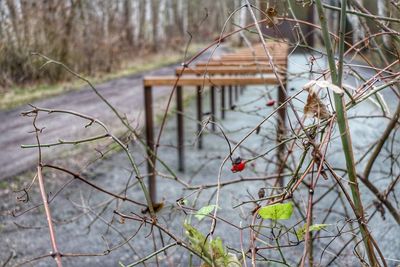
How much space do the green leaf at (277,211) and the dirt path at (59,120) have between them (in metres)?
2.11

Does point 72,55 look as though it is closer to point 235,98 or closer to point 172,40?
point 235,98

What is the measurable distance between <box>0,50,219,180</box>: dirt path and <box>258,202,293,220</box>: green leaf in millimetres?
2108

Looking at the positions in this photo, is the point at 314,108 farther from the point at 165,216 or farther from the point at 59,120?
the point at 59,120

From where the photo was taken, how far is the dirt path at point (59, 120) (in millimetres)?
6438

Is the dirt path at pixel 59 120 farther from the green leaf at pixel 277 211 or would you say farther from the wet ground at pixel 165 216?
the green leaf at pixel 277 211

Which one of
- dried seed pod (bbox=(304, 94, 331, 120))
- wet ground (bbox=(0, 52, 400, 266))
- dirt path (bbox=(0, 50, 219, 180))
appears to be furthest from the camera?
dirt path (bbox=(0, 50, 219, 180))

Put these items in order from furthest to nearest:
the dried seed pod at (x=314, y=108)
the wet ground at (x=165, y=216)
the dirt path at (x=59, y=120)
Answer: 1. the dirt path at (x=59, y=120)
2. the wet ground at (x=165, y=216)
3. the dried seed pod at (x=314, y=108)

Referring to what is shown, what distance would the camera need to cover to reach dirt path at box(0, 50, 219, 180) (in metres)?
6.44

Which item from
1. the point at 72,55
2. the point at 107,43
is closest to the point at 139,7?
the point at 107,43

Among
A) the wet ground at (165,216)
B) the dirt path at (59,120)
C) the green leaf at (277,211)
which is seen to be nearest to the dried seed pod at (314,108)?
the green leaf at (277,211)

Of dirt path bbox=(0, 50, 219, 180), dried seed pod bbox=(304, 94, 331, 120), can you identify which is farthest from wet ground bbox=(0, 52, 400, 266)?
dried seed pod bbox=(304, 94, 331, 120)

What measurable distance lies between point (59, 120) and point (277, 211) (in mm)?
8340

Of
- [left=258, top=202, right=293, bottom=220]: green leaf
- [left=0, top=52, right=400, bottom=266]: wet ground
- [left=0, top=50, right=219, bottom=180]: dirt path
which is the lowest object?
[left=0, top=50, right=219, bottom=180]: dirt path

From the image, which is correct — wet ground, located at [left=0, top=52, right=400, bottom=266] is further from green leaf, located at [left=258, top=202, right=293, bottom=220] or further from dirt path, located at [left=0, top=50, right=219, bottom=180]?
green leaf, located at [left=258, top=202, right=293, bottom=220]
